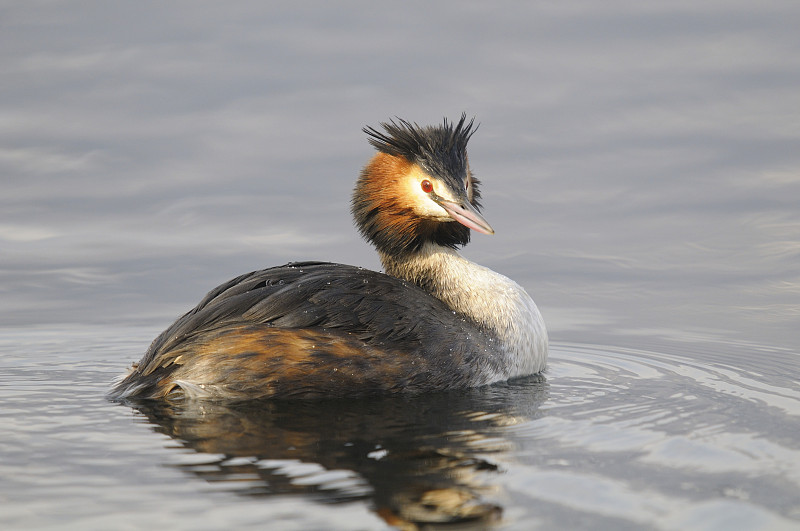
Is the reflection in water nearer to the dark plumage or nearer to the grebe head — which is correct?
the dark plumage

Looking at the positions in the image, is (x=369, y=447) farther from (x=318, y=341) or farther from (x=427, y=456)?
(x=318, y=341)

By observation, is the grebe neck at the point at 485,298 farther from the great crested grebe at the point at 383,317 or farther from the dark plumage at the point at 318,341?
the dark plumage at the point at 318,341

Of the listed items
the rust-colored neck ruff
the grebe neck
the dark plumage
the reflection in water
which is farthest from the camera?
the rust-colored neck ruff

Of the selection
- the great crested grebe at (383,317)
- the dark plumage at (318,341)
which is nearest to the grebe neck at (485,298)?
the great crested grebe at (383,317)

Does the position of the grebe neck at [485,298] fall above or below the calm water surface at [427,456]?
above

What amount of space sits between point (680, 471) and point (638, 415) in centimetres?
112

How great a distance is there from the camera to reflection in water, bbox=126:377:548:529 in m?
5.01

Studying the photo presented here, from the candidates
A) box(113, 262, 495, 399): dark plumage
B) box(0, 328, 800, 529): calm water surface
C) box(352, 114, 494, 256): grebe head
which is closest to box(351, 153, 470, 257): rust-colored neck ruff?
box(352, 114, 494, 256): grebe head

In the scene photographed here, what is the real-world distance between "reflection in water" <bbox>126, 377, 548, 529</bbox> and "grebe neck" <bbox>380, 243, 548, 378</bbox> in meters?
0.39

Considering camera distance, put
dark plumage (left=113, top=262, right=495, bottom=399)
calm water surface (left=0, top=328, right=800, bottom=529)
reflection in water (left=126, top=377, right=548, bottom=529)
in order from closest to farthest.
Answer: calm water surface (left=0, top=328, right=800, bottom=529) < reflection in water (left=126, top=377, right=548, bottom=529) < dark plumage (left=113, top=262, right=495, bottom=399)

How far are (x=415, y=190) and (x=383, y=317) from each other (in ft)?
3.80

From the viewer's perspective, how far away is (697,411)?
6.66 metres

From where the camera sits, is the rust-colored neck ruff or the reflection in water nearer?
the reflection in water

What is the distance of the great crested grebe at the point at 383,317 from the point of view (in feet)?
22.4
